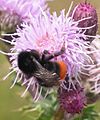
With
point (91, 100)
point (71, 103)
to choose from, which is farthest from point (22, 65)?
point (91, 100)

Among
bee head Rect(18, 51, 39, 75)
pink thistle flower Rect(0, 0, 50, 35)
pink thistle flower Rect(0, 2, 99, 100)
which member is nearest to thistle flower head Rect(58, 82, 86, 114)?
pink thistle flower Rect(0, 2, 99, 100)

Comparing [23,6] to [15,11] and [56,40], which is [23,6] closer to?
[15,11]

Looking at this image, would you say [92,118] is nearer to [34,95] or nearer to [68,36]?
[34,95]

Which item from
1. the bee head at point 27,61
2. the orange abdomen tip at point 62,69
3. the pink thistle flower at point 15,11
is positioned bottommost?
the orange abdomen tip at point 62,69

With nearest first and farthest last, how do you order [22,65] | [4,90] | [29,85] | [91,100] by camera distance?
[22,65]
[29,85]
[91,100]
[4,90]

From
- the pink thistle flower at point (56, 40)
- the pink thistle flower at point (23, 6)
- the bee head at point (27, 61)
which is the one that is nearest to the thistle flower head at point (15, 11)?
the pink thistle flower at point (23, 6)

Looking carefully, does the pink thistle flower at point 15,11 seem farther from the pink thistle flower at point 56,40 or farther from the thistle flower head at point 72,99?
the thistle flower head at point 72,99
